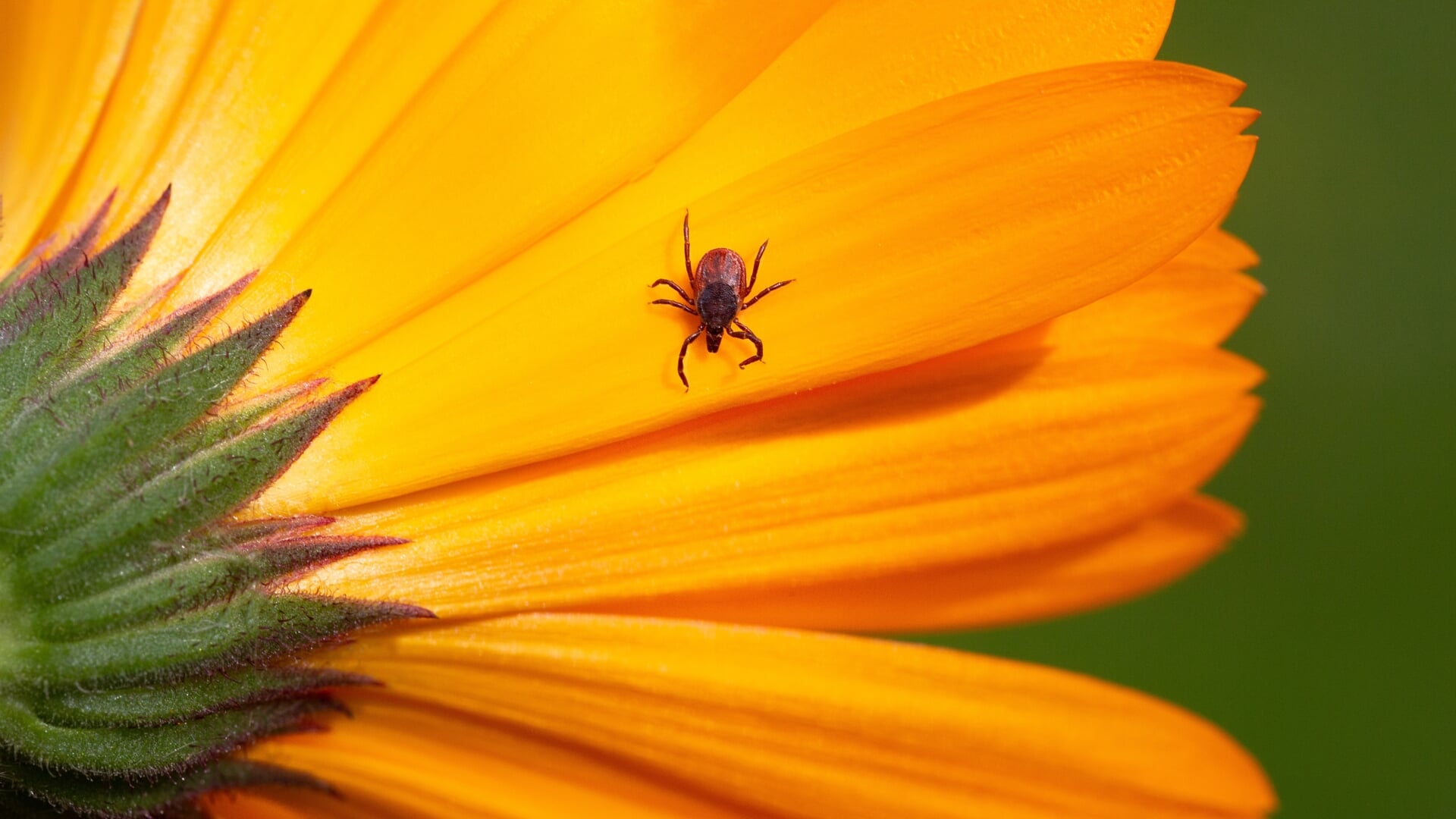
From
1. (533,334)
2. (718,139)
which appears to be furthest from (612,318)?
(718,139)

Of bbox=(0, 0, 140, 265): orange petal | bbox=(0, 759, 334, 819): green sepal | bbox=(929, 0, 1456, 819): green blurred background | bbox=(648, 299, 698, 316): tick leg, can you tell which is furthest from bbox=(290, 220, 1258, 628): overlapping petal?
bbox=(929, 0, 1456, 819): green blurred background

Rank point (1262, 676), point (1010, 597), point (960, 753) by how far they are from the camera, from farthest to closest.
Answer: point (1262, 676)
point (1010, 597)
point (960, 753)

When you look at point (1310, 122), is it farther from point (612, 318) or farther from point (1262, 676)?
point (612, 318)

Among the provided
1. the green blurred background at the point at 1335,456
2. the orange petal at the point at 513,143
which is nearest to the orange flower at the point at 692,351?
the orange petal at the point at 513,143

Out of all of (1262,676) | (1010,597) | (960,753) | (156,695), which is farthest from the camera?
(1262,676)

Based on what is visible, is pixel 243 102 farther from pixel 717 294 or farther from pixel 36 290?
pixel 717 294

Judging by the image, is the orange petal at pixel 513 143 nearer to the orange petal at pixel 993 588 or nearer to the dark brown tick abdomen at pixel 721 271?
the dark brown tick abdomen at pixel 721 271

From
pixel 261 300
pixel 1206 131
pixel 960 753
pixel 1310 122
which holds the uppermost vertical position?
pixel 1310 122
